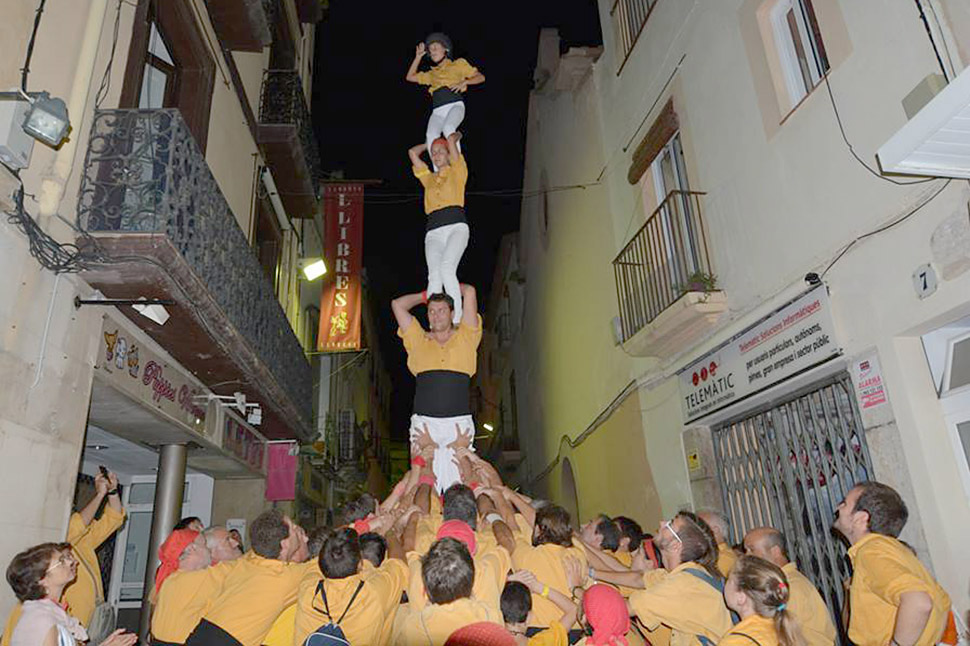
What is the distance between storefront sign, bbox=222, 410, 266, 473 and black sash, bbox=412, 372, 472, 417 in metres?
4.82

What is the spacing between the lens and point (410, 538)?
4.54 metres

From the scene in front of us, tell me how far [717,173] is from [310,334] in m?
11.1

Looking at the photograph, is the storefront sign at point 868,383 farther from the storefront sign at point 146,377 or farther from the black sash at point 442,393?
the storefront sign at point 146,377

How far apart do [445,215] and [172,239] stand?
2694 mm

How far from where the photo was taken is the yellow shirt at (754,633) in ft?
9.66

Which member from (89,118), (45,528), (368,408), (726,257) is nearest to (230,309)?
(89,118)

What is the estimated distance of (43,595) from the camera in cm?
384

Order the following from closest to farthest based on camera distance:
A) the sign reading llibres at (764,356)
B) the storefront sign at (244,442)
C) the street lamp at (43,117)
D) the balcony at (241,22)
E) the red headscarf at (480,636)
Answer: the red headscarf at (480,636)
the street lamp at (43,117)
the sign reading llibres at (764,356)
the balcony at (241,22)
the storefront sign at (244,442)

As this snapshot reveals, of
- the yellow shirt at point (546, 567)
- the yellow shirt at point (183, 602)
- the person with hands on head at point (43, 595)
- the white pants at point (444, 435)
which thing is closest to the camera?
the person with hands on head at point (43, 595)

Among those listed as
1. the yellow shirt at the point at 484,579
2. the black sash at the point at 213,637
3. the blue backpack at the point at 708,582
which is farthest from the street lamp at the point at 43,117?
the blue backpack at the point at 708,582

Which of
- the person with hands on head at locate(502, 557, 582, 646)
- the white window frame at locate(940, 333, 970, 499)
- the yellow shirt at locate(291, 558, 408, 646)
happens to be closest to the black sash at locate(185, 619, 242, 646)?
the yellow shirt at locate(291, 558, 408, 646)

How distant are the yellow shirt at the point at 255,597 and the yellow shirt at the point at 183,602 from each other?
522 millimetres

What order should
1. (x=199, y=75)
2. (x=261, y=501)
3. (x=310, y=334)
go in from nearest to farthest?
1. (x=199, y=75)
2. (x=261, y=501)
3. (x=310, y=334)

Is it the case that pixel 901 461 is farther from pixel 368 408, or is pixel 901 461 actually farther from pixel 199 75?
pixel 368 408
